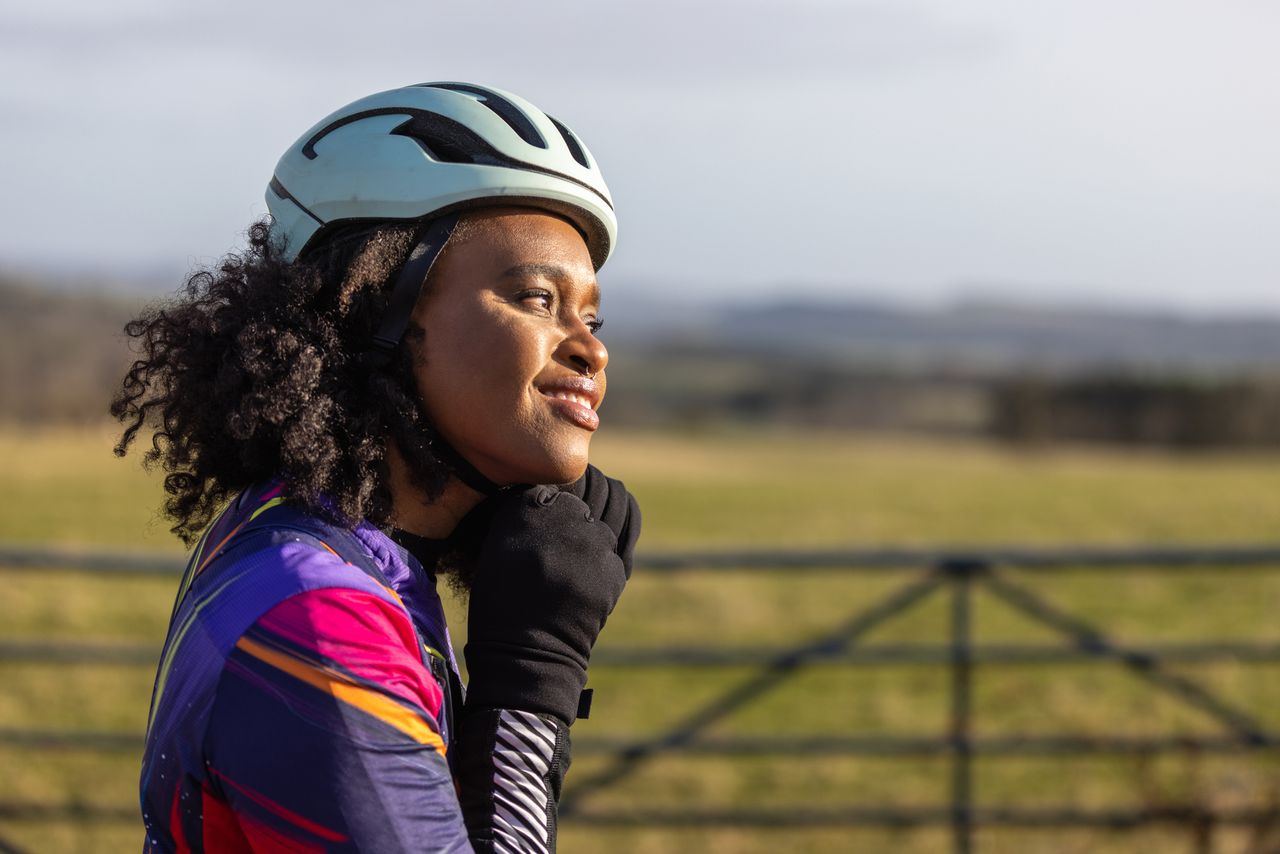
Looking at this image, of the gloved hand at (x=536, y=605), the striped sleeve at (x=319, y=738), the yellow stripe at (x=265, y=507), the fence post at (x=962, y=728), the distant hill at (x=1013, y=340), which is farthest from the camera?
the distant hill at (x=1013, y=340)

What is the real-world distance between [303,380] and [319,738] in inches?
20.6

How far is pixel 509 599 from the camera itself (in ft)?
5.85

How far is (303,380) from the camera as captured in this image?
175 cm

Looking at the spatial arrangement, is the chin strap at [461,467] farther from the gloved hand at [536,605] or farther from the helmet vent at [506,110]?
the helmet vent at [506,110]

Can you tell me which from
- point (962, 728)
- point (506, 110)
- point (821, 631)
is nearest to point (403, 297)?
point (506, 110)

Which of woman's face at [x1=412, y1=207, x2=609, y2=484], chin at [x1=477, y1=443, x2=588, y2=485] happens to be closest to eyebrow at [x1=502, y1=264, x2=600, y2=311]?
woman's face at [x1=412, y1=207, x2=609, y2=484]

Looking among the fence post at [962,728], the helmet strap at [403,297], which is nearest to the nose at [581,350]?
the helmet strap at [403,297]

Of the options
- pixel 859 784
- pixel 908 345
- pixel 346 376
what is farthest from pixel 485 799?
pixel 908 345

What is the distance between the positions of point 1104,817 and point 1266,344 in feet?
368

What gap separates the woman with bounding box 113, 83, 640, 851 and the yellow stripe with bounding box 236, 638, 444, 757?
25 millimetres

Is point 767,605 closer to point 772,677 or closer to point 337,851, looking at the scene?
point 772,677

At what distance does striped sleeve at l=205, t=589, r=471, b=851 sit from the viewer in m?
1.42

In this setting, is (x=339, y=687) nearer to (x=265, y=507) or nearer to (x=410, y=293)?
(x=265, y=507)

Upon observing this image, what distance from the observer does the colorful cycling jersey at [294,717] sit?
142cm
